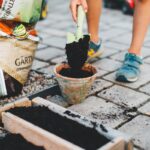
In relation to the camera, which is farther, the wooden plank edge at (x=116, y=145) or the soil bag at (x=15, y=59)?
the soil bag at (x=15, y=59)

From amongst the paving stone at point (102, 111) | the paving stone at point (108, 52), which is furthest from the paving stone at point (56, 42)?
the paving stone at point (102, 111)

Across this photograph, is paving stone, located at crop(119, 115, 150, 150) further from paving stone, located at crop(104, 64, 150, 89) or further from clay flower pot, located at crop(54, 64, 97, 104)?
paving stone, located at crop(104, 64, 150, 89)

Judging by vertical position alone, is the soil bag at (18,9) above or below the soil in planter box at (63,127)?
above

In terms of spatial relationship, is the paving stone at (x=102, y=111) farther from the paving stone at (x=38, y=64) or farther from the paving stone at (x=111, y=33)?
the paving stone at (x=111, y=33)

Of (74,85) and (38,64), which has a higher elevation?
(74,85)

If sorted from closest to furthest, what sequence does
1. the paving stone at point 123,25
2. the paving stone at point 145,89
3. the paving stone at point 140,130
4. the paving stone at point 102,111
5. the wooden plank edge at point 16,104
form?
the paving stone at point 140,130
the wooden plank edge at point 16,104
the paving stone at point 102,111
the paving stone at point 145,89
the paving stone at point 123,25

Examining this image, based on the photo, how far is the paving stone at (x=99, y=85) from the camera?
2713 millimetres

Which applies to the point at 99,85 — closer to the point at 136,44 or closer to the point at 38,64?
the point at 136,44

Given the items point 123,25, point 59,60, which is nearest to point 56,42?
point 59,60

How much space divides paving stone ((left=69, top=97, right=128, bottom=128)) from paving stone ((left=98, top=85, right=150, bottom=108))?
77 millimetres

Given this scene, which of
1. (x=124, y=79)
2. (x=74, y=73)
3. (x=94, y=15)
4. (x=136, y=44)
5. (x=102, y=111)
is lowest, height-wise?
(x=102, y=111)

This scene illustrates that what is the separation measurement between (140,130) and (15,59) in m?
1.04

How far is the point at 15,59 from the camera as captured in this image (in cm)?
248

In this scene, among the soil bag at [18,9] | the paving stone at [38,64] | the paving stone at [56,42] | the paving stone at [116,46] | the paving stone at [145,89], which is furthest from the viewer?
the paving stone at [56,42]
